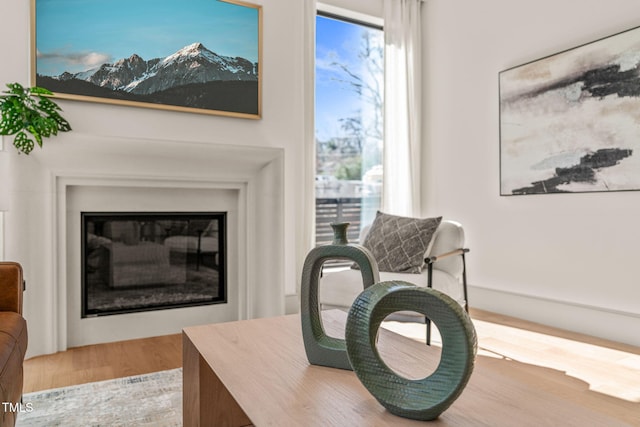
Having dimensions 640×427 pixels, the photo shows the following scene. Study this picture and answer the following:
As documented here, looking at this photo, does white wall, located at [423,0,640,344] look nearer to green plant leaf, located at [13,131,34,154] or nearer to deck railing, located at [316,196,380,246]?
deck railing, located at [316,196,380,246]

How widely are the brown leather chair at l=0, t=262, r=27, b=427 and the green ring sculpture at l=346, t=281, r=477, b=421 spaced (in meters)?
0.99

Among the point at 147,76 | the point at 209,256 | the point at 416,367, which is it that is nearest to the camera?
the point at 416,367

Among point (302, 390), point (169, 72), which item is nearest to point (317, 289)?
point (302, 390)

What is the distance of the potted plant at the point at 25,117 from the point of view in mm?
2455

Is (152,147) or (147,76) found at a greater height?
(147,76)

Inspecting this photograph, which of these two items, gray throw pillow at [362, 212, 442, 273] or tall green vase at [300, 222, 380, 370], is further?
gray throw pillow at [362, 212, 442, 273]

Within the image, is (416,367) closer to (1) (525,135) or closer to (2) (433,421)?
(2) (433,421)

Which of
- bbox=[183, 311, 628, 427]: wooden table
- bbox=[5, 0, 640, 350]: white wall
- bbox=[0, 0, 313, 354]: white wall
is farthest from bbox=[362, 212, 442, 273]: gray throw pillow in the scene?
bbox=[183, 311, 628, 427]: wooden table

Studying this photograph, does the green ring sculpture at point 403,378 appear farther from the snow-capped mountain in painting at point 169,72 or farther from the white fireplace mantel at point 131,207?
the snow-capped mountain in painting at point 169,72

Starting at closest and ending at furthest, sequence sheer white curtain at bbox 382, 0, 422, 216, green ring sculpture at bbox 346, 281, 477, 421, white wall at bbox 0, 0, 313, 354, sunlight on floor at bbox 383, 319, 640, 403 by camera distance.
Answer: green ring sculpture at bbox 346, 281, 477, 421, sunlight on floor at bbox 383, 319, 640, 403, white wall at bbox 0, 0, 313, 354, sheer white curtain at bbox 382, 0, 422, 216

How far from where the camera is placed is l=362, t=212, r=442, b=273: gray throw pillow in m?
2.74

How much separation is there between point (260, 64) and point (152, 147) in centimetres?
109

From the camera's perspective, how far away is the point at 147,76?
10.00 ft

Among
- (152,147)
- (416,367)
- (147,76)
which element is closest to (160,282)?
(152,147)
